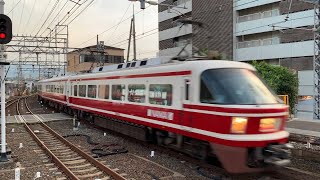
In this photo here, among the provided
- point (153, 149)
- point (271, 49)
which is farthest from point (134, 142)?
point (271, 49)

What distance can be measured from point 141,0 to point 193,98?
7647 mm

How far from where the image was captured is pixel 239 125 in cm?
775

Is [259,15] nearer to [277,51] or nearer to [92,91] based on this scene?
[277,51]

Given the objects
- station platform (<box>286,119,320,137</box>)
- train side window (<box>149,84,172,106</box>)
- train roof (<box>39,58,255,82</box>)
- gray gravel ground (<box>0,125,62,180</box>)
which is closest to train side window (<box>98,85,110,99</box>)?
train roof (<box>39,58,255,82</box>)

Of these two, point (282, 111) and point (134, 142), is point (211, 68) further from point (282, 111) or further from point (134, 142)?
point (134, 142)

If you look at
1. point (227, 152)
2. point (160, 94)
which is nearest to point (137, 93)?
point (160, 94)

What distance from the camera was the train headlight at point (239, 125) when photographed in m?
7.72

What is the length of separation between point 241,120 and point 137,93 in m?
5.65

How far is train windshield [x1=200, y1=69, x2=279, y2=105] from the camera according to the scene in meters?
8.05

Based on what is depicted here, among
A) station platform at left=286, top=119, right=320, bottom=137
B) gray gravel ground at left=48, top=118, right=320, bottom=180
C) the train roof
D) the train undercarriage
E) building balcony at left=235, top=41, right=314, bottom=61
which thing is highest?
building balcony at left=235, top=41, right=314, bottom=61

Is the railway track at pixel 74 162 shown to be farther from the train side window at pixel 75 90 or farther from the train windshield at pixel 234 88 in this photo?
the train side window at pixel 75 90

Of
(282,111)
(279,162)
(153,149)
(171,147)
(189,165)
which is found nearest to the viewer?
(279,162)

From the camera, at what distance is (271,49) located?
124ft

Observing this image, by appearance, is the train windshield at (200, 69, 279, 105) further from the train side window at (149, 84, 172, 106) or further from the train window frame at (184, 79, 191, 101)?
the train side window at (149, 84, 172, 106)
